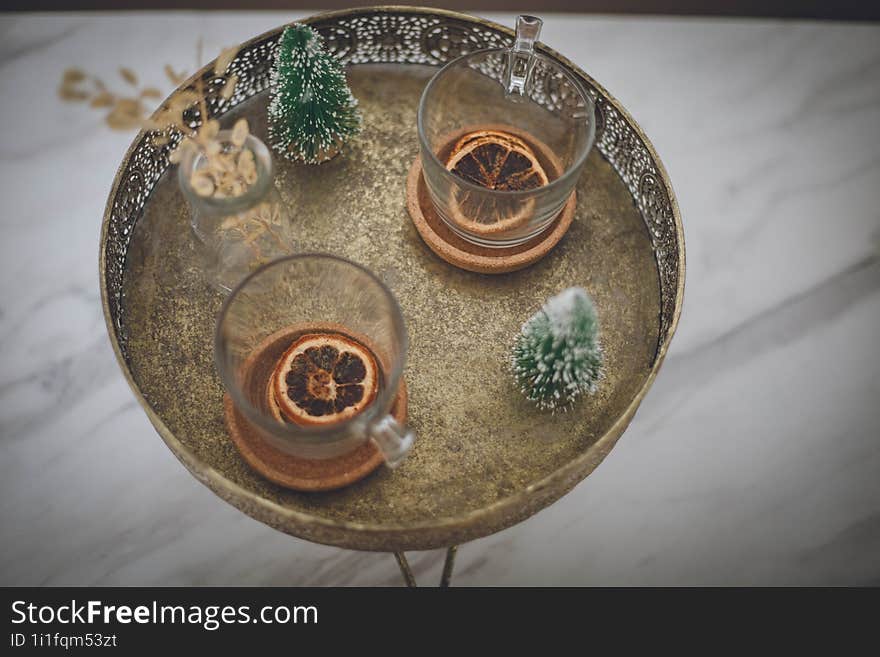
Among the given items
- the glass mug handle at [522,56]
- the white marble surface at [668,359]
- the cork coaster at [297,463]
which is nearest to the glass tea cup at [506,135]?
the glass mug handle at [522,56]

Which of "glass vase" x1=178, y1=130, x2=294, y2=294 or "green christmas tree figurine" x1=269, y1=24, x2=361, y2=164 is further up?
"green christmas tree figurine" x1=269, y1=24, x2=361, y2=164

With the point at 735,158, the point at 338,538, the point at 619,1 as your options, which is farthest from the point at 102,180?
the point at 735,158

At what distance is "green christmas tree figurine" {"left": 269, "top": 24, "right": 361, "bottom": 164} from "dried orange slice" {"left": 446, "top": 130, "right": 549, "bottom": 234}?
12 centimetres

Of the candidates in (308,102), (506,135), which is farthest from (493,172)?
(308,102)

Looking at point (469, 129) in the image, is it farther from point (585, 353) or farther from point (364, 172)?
point (585, 353)

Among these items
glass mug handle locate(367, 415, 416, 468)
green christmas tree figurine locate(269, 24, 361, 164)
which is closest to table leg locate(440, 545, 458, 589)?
glass mug handle locate(367, 415, 416, 468)

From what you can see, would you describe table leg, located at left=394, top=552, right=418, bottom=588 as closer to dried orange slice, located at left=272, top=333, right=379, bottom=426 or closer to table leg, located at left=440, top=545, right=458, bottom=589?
table leg, located at left=440, top=545, right=458, bottom=589

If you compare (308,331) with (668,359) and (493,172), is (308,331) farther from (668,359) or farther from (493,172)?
(668,359)

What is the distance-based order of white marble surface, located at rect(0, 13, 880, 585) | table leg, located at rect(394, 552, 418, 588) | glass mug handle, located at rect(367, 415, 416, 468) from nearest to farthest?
1. glass mug handle, located at rect(367, 415, 416, 468)
2. table leg, located at rect(394, 552, 418, 588)
3. white marble surface, located at rect(0, 13, 880, 585)

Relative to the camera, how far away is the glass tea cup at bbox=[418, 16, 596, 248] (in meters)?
0.67

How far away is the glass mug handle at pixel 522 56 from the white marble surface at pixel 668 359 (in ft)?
1.26

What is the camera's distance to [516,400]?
27.5 inches

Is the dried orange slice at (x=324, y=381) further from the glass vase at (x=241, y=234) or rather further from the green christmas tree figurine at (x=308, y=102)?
the green christmas tree figurine at (x=308, y=102)

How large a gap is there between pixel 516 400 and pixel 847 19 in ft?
2.93
